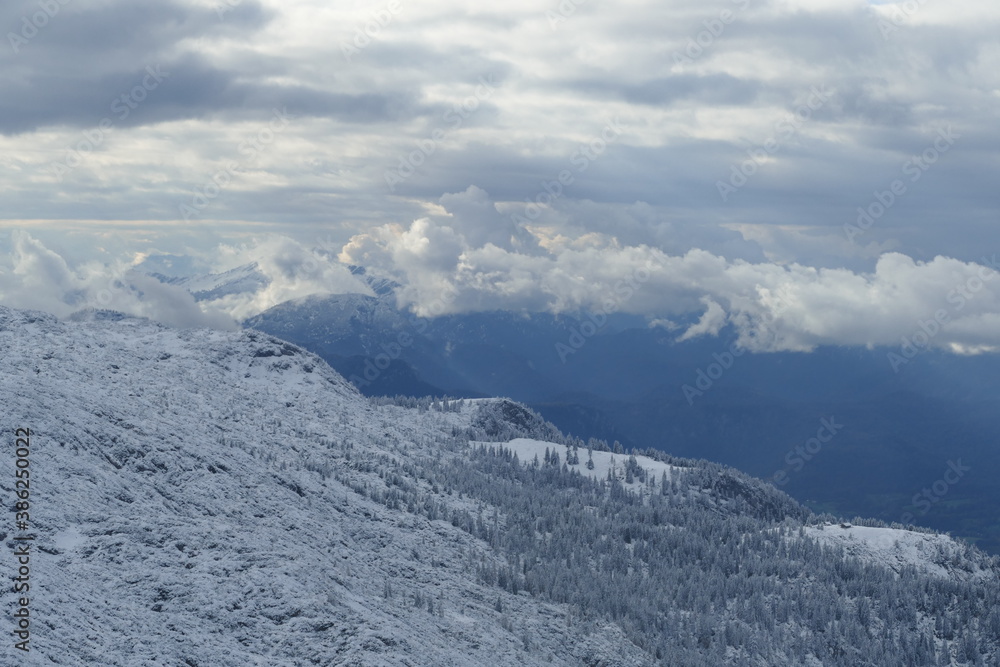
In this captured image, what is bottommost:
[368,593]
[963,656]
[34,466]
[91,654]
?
[963,656]

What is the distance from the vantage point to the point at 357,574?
354 feet

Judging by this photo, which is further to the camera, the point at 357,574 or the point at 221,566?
the point at 357,574

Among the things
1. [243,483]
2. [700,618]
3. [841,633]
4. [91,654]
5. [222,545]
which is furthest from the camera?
[841,633]

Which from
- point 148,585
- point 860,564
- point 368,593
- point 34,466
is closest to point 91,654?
point 148,585

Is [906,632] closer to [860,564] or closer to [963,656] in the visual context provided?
[963,656]

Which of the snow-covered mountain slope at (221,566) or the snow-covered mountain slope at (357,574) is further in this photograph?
the snow-covered mountain slope at (357,574)

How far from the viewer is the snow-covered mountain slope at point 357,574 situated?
73688mm

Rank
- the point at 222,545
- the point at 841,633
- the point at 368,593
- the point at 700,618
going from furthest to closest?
1. the point at 841,633
2. the point at 700,618
3. the point at 368,593
4. the point at 222,545

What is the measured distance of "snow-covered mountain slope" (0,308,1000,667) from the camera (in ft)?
242

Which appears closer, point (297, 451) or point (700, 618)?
point (700, 618)

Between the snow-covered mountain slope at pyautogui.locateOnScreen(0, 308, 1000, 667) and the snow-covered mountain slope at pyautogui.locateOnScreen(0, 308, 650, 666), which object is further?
the snow-covered mountain slope at pyautogui.locateOnScreen(0, 308, 1000, 667)

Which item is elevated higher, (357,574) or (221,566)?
(221,566)

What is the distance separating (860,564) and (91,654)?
174 m

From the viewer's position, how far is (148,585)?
7594 centimetres
